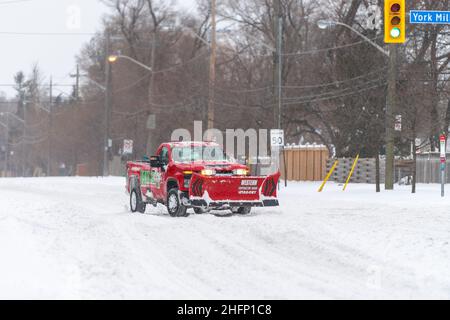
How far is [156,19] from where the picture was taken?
73625 millimetres

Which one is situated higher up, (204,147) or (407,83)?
(407,83)

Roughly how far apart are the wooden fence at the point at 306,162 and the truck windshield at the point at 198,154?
2665 cm

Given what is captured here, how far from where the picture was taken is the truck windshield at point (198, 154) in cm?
2236

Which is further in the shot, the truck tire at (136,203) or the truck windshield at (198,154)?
the truck tire at (136,203)

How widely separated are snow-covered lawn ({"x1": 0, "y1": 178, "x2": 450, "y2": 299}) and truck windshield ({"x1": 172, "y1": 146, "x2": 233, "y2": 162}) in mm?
1773

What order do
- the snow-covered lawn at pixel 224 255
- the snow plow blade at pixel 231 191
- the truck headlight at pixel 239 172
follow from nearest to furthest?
1. the snow-covered lawn at pixel 224 255
2. the snow plow blade at pixel 231 191
3. the truck headlight at pixel 239 172

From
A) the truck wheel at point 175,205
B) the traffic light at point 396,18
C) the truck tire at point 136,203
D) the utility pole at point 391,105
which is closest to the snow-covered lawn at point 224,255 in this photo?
the truck wheel at point 175,205

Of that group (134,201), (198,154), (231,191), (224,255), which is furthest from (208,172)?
(224,255)

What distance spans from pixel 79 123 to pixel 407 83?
179 feet

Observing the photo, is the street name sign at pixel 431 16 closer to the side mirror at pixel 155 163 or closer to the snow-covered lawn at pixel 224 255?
the snow-covered lawn at pixel 224 255

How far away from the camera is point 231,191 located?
21281mm

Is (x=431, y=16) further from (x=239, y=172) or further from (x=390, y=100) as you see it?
(x=390, y=100)
